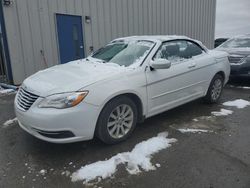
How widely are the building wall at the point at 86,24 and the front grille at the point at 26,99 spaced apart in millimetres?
4253

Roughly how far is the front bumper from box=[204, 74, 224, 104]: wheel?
2889mm

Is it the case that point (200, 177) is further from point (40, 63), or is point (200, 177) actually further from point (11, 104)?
point (40, 63)

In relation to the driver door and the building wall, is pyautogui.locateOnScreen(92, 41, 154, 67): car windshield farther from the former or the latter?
the building wall

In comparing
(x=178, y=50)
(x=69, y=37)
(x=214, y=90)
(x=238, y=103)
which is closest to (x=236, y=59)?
(x=238, y=103)

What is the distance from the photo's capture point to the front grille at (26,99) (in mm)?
3158

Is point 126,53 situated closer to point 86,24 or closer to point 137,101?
point 137,101

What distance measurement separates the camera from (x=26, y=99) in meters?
3.26

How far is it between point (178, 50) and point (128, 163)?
235 cm

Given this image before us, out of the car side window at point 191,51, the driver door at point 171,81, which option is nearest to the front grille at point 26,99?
the driver door at point 171,81

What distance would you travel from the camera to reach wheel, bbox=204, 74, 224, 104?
202 inches

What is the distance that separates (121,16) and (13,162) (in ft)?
23.6

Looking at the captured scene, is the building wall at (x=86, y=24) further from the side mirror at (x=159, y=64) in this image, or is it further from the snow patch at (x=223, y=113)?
the snow patch at (x=223, y=113)

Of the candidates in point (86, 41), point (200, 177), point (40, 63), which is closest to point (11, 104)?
Result: point (40, 63)

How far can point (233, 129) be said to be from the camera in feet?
13.3
